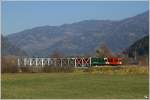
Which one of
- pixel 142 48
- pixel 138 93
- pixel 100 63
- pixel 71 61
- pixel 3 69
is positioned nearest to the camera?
pixel 138 93

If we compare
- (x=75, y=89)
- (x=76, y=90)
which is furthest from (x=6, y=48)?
(x=76, y=90)

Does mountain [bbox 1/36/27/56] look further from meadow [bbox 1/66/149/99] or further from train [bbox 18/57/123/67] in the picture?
meadow [bbox 1/66/149/99]

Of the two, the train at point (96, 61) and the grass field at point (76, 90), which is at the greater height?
the grass field at point (76, 90)

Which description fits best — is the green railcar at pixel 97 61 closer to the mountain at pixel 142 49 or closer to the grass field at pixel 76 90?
the mountain at pixel 142 49

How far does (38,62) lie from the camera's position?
5922 cm

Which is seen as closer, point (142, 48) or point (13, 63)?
point (13, 63)

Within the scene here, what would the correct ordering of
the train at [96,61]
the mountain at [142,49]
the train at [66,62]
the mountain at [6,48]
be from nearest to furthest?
the train at [66,62] → the mountain at [6,48] → the train at [96,61] → the mountain at [142,49]

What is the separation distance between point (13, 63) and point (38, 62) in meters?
8.51

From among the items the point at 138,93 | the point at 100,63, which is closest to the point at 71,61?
the point at 100,63

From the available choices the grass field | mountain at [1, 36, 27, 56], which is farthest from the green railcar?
the grass field

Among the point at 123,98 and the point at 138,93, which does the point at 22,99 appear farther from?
the point at 138,93

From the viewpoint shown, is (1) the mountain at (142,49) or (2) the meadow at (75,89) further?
(1) the mountain at (142,49)

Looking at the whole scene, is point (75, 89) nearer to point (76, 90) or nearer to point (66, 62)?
point (76, 90)

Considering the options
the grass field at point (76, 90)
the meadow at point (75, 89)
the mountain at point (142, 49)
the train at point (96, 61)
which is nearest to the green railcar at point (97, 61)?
the train at point (96, 61)
